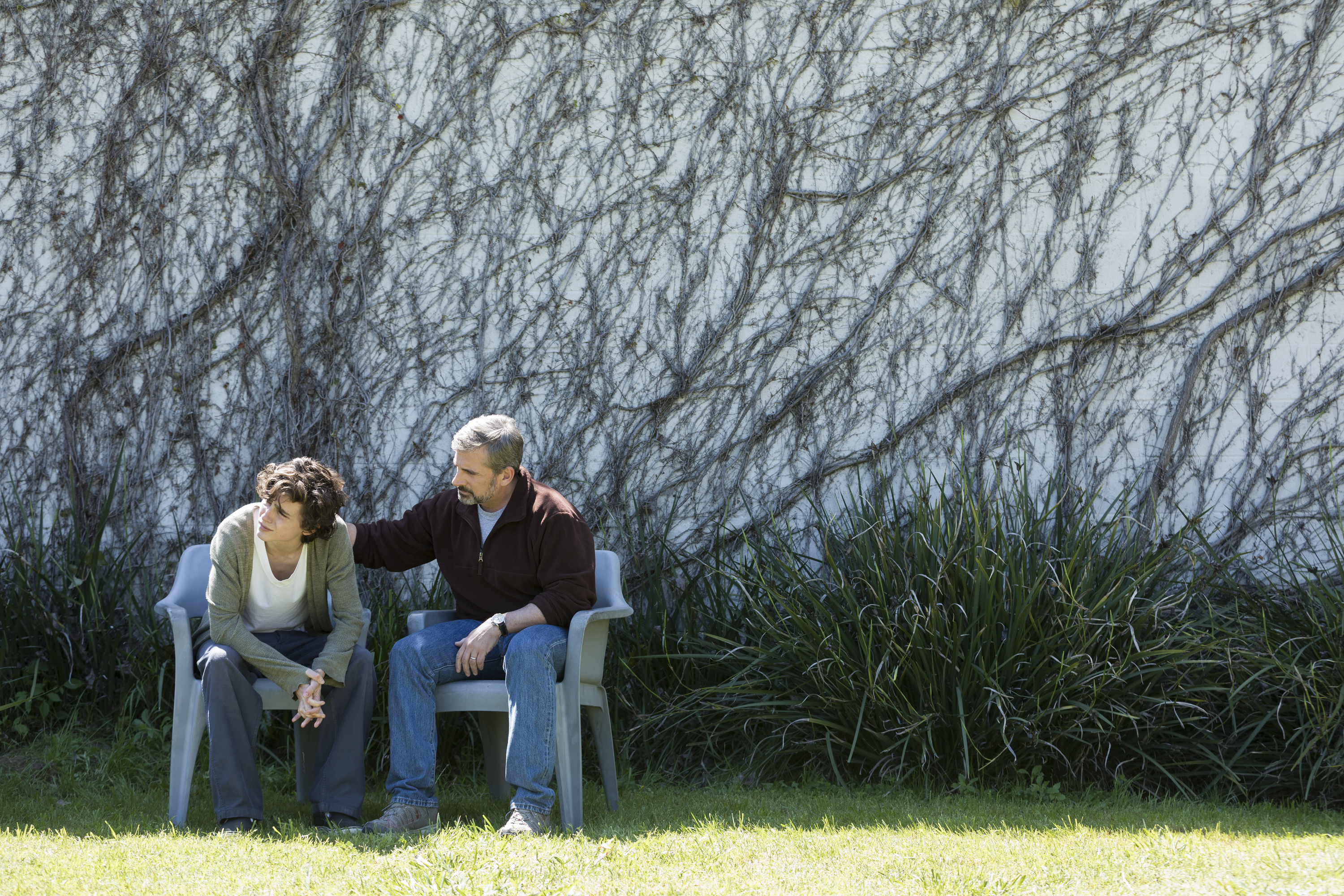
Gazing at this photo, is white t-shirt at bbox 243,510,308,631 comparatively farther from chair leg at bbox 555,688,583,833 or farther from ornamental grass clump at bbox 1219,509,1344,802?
ornamental grass clump at bbox 1219,509,1344,802

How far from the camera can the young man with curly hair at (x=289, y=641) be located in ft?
8.55

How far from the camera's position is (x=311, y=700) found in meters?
2.61

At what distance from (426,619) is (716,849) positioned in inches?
41.8

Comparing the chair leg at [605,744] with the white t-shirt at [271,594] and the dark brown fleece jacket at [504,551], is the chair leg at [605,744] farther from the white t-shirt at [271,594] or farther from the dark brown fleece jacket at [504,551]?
the white t-shirt at [271,594]

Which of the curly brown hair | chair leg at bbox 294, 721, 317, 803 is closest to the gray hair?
the curly brown hair

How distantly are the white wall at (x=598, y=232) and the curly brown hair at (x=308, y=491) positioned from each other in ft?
3.48

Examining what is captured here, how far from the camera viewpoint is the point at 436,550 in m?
3.06

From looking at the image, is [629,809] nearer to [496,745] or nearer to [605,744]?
[605,744]

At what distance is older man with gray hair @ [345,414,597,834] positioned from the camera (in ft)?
8.52

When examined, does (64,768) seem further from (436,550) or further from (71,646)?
(436,550)

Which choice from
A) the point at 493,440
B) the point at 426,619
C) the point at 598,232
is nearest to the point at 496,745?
the point at 426,619

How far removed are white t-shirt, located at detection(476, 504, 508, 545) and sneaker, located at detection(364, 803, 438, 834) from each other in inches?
27.4

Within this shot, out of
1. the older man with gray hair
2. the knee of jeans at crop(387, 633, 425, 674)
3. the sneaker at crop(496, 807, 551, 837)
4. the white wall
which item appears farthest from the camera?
the white wall

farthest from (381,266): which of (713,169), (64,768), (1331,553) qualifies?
(1331,553)
